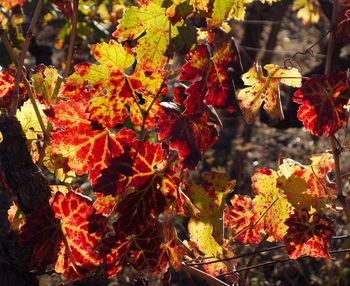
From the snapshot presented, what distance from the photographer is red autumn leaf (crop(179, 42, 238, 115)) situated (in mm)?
1320

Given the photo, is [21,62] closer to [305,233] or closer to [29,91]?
[29,91]

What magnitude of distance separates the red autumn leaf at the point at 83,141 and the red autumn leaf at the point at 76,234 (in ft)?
0.18

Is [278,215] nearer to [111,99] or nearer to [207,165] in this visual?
[111,99]

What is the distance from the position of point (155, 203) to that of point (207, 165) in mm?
4592

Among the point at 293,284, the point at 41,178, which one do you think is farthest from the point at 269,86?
the point at 293,284

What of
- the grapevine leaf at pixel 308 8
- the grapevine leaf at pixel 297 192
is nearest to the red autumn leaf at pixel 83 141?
the grapevine leaf at pixel 297 192

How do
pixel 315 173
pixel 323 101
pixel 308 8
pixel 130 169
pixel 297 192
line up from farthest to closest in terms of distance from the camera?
pixel 308 8, pixel 315 173, pixel 297 192, pixel 323 101, pixel 130 169

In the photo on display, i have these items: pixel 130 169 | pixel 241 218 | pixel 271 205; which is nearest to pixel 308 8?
pixel 241 218

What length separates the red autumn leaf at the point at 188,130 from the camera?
1.27 m

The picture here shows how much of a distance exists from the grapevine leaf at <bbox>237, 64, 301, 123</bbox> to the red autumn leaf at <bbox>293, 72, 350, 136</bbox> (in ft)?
0.14

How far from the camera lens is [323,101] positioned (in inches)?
55.0

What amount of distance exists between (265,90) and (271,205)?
0.27m

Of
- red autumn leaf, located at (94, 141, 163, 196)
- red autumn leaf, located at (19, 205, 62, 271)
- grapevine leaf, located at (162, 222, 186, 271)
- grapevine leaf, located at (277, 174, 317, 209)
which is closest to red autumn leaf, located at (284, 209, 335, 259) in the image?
grapevine leaf, located at (277, 174, 317, 209)

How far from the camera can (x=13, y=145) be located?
4.60ft
